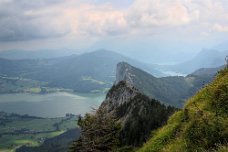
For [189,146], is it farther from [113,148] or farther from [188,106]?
[113,148]

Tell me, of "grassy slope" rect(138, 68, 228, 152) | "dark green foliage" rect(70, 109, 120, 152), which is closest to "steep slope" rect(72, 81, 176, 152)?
"dark green foliage" rect(70, 109, 120, 152)

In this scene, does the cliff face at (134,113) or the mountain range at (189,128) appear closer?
the mountain range at (189,128)

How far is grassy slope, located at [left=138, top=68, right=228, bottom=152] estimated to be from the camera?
12.0 m

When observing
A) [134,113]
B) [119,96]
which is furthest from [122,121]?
[119,96]

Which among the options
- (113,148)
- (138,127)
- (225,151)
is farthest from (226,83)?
(138,127)

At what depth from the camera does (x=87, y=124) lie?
32.8m

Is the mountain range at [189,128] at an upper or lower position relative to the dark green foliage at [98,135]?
upper

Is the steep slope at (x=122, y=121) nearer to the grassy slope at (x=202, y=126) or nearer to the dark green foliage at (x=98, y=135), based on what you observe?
the dark green foliage at (x=98, y=135)

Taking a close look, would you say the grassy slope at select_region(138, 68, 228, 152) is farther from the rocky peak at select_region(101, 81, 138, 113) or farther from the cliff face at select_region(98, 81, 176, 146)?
the rocky peak at select_region(101, 81, 138, 113)

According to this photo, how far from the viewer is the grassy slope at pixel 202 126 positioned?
1205cm

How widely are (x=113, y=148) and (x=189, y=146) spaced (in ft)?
62.5

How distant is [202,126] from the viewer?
12.6 meters

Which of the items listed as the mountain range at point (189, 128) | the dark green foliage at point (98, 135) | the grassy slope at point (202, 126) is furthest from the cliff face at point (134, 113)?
the grassy slope at point (202, 126)

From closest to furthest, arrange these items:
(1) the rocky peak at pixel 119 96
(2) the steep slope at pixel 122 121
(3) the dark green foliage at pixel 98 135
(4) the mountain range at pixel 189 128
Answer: (4) the mountain range at pixel 189 128 < (3) the dark green foliage at pixel 98 135 < (2) the steep slope at pixel 122 121 < (1) the rocky peak at pixel 119 96
